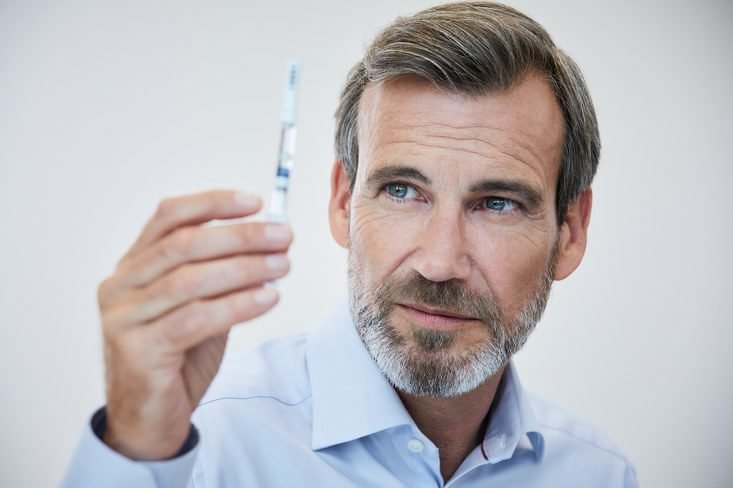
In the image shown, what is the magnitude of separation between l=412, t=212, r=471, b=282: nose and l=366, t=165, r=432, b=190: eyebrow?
11 cm

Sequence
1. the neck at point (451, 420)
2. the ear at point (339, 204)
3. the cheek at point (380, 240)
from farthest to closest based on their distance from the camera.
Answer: the ear at point (339, 204), the neck at point (451, 420), the cheek at point (380, 240)

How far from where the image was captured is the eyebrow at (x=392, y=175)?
2.02 metres

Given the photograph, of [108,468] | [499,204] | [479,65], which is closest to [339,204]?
[499,204]

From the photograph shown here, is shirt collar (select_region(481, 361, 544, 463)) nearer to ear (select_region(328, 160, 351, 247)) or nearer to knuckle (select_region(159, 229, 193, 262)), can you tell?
ear (select_region(328, 160, 351, 247))

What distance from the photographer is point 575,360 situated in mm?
3629

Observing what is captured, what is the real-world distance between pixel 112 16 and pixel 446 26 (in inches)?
74.2

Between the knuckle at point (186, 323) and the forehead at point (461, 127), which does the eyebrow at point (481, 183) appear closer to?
the forehead at point (461, 127)

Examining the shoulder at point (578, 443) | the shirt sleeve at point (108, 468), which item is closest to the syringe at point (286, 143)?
the shirt sleeve at point (108, 468)

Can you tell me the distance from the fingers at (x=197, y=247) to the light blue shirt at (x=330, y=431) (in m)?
0.64

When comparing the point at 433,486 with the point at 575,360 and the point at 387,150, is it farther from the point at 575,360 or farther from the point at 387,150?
the point at 575,360

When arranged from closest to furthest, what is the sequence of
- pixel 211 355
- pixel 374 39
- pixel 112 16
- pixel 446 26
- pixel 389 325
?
pixel 211 355, pixel 389 325, pixel 446 26, pixel 374 39, pixel 112 16

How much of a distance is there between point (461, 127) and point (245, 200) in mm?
940

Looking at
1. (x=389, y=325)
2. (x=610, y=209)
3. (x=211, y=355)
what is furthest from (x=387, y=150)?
(x=610, y=209)

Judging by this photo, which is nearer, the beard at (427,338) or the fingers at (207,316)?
the fingers at (207,316)
